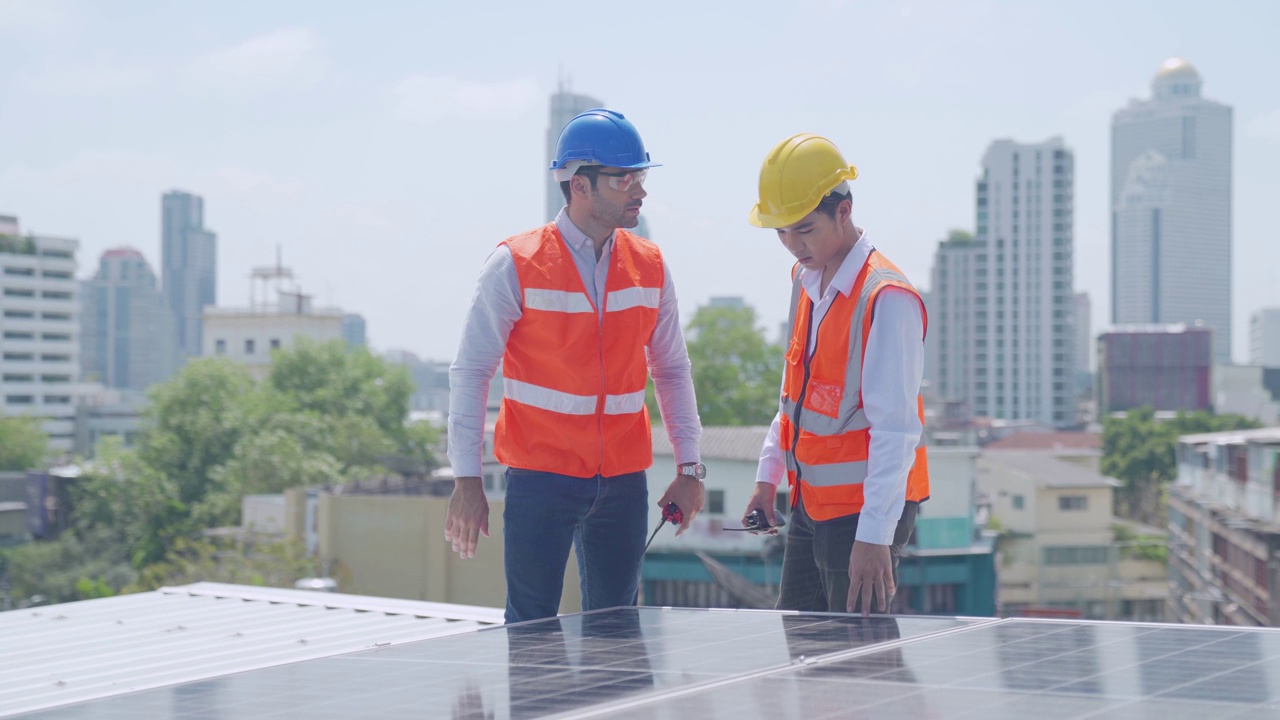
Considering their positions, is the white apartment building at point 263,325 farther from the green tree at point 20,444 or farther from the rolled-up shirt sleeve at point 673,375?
the rolled-up shirt sleeve at point 673,375

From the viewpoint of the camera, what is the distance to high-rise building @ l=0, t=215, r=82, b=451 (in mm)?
126938

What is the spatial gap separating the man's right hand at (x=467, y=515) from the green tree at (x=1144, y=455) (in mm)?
77018

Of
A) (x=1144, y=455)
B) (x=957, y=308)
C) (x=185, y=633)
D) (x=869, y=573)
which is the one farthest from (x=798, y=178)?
(x=957, y=308)

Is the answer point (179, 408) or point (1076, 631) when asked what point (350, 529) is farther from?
point (1076, 631)

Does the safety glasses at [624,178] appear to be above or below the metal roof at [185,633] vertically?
above

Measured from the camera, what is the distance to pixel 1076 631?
3.20 meters

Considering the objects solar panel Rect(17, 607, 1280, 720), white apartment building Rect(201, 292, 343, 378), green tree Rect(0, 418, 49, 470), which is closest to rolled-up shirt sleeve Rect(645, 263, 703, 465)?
solar panel Rect(17, 607, 1280, 720)

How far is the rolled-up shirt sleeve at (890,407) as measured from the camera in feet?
12.2

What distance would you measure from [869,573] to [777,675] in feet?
3.64

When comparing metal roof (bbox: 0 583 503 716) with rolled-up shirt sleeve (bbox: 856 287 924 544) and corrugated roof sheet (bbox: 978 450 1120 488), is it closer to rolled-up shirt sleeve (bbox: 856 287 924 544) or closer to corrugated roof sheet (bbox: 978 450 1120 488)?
rolled-up shirt sleeve (bbox: 856 287 924 544)

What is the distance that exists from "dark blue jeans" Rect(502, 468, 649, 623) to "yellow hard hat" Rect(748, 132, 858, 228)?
3.12 feet

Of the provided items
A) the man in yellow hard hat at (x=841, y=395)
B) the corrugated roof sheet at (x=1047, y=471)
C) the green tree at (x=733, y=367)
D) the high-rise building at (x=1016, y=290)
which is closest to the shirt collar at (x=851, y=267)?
the man in yellow hard hat at (x=841, y=395)

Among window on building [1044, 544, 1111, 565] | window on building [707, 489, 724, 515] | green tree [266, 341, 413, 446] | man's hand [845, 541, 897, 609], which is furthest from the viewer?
green tree [266, 341, 413, 446]

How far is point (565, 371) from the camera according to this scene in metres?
4.16
